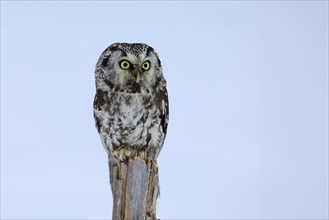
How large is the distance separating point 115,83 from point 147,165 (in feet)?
7.35

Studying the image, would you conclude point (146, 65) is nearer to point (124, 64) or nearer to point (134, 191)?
point (124, 64)

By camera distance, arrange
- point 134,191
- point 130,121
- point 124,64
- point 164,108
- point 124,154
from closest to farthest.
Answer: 1. point 134,191
2. point 124,154
3. point 130,121
4. point 124,64
5. point 164,108

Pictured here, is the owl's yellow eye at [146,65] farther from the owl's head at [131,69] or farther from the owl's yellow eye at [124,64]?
the owl's yellow eye at [124,64]

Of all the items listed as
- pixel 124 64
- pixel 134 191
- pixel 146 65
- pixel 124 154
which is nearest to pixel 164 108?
pixel 146 65

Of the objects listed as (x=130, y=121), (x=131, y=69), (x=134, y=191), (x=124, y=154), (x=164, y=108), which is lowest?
(x=134, y=191)

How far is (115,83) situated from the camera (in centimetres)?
846

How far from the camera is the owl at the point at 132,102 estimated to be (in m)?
8.27

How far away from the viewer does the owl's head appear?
27.2ft

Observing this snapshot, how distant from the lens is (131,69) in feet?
27.4

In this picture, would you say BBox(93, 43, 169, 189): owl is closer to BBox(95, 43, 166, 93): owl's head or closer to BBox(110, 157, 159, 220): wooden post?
BBox(95, 43, 166, 93): owl's head

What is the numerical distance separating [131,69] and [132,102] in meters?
0.44

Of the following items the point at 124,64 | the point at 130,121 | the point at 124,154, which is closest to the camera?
the point at 124,154

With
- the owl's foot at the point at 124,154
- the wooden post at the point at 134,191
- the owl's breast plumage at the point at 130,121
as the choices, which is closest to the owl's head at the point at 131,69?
the owl's breast plumage at the point at 130,121

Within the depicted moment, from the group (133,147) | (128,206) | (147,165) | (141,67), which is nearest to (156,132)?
(133,147)
